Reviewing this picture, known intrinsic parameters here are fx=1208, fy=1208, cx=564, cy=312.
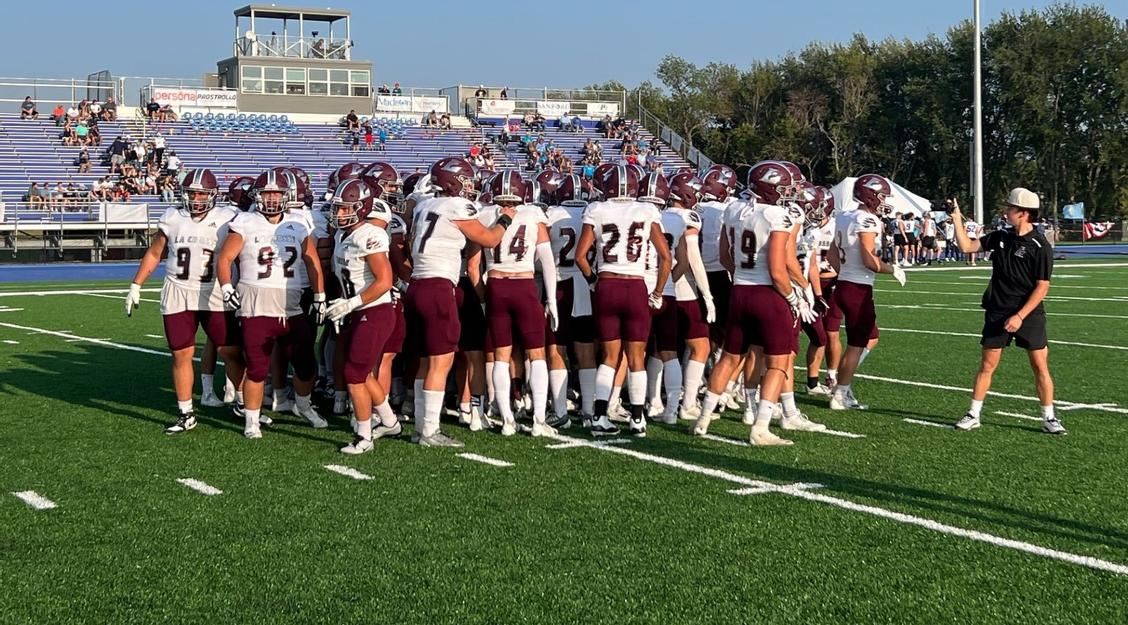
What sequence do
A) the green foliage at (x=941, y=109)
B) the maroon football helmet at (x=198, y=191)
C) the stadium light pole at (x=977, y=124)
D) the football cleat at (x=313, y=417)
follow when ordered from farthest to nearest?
the green foliage at (x=941, y=109), the stadium light pole at (x=977, y=124), the football cleat at (x=313, y=417), the maroon football helmet at (x=198, y=191)

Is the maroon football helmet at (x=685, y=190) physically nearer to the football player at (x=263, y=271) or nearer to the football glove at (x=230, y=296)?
the football player at (x=263, y=271)

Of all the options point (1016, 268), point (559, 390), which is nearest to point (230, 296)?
point (559, 390)

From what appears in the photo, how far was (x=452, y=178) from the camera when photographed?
301 inches

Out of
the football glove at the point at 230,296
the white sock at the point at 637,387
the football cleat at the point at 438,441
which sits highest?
the football glove at the point at 230,296

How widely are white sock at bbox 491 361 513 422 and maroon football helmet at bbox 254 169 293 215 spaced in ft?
5.84

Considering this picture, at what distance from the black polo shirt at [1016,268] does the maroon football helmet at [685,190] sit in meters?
2.00

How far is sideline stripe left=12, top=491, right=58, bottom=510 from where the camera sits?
19.7ft

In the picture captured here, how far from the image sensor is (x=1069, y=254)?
1342 inches

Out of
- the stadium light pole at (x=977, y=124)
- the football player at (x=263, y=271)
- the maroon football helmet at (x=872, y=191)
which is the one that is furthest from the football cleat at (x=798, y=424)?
Answer: the stadium light pole at (x=977, y=124)

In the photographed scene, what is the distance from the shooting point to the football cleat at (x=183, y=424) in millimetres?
8117

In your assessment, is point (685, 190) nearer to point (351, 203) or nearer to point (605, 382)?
point (605, 382)

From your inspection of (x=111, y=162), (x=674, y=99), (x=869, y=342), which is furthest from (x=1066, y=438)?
(x=674, y=99)

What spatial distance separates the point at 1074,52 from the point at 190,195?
159 feet

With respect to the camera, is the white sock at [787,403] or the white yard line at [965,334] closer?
the white sock at [787,403]
